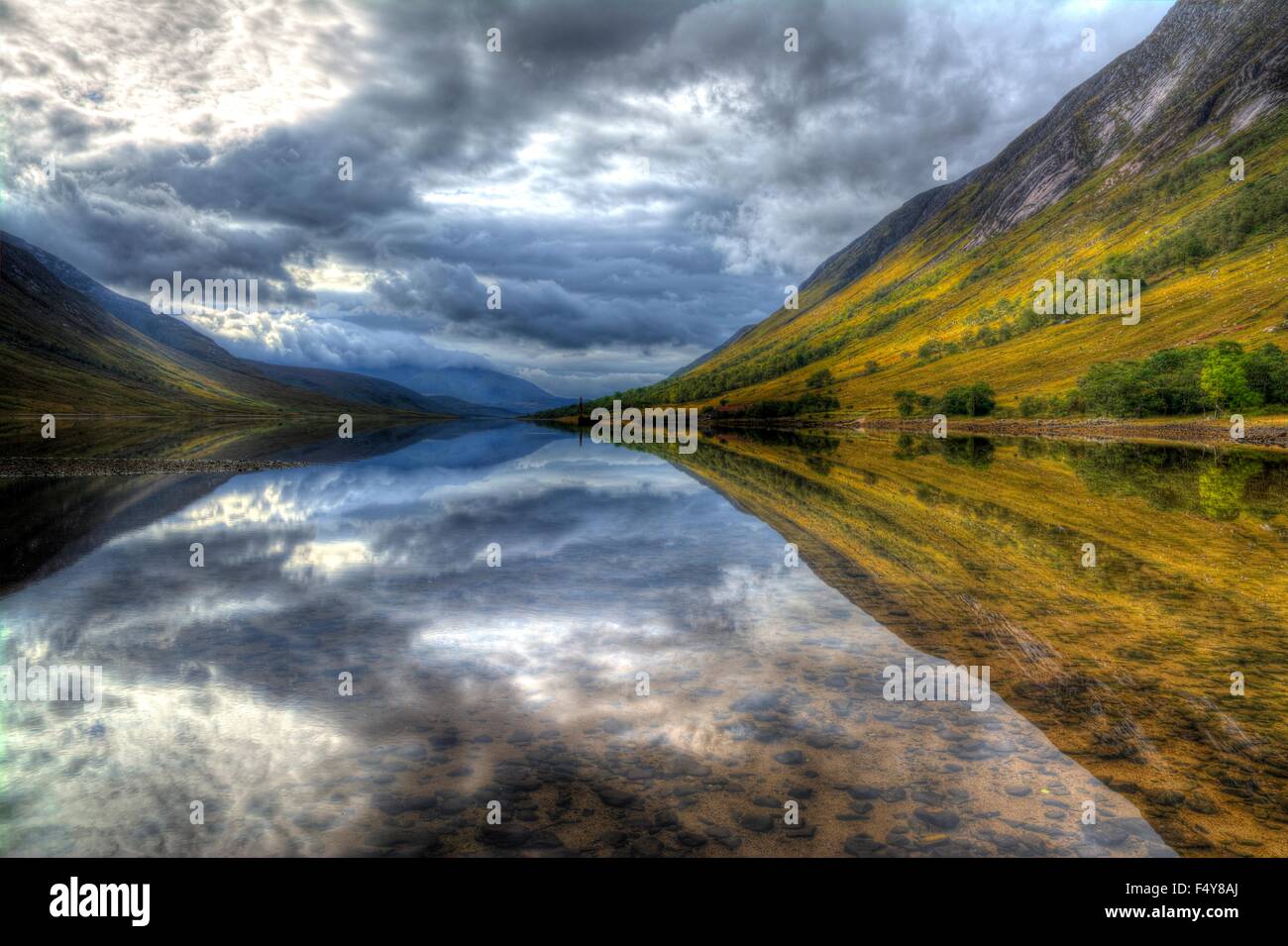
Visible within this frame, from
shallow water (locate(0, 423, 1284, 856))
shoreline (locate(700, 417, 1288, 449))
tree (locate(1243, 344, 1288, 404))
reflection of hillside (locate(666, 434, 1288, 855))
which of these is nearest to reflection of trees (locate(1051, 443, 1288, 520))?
reflection of hillside (locate(666, 434, 1288, 855))

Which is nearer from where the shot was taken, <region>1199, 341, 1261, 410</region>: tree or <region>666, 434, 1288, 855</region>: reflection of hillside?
<region>666, 434, 1288, 855</region>: reflection of hillside

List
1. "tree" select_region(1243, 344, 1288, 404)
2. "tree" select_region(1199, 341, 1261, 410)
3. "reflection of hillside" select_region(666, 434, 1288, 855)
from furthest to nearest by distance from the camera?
"tree" select_region(1243, 344, 1288, 404)
"tree" select_region(1199, 341, 1261, 410)
"reflection of hillside" select_region(666, 434, 1288, 855)

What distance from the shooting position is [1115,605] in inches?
701

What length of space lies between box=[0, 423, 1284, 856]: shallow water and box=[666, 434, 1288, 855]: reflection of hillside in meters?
0.24

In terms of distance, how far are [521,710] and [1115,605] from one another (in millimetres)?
15504

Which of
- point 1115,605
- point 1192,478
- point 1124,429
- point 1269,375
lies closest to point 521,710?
point 1115,605

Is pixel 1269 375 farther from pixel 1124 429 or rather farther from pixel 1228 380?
pixel 1124 429

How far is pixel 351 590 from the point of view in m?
19.2

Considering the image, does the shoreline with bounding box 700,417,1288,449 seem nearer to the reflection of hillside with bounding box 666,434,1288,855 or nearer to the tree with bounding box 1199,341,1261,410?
the tree with bounding box 1199,341,1261,410

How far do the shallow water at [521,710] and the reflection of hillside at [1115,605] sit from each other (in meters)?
0.24

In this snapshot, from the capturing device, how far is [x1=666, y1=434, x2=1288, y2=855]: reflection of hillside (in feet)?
31.6

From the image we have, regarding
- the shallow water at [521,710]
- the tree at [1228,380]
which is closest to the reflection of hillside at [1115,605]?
the shallow water at [521,710]
